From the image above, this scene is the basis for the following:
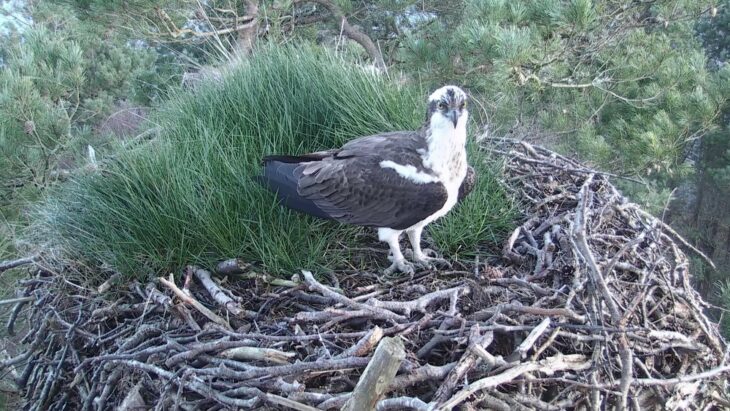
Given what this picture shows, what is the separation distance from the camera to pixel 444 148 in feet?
9.31

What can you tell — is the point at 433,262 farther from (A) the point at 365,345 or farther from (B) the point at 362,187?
(A) the point at 365,345

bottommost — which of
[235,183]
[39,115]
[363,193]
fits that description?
[363,193]

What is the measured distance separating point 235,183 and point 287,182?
1.11 feet

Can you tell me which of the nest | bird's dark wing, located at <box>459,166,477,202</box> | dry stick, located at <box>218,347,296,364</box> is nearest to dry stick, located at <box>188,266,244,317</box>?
the nest

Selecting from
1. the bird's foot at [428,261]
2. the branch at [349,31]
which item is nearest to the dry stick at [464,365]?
the bird's foot at [428,261]

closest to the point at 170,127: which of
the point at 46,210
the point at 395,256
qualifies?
the point at 46,210

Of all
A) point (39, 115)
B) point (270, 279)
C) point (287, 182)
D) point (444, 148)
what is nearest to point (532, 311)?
point (444, 148)

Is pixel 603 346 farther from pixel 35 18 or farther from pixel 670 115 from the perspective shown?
pixel 35 18

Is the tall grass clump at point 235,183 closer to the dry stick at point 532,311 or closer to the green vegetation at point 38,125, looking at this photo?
the green vegetation at point 38,125

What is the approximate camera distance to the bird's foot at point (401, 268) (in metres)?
2.91

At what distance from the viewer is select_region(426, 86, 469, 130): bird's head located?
275cm

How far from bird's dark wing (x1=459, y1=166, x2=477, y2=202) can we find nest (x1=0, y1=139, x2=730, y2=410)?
13.2 inches

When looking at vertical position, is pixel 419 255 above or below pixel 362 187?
below

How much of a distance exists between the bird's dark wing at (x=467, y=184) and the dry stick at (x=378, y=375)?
4.83ft
